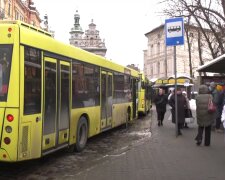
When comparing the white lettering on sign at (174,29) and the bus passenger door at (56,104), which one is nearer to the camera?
the bus passenger door at (56,104)

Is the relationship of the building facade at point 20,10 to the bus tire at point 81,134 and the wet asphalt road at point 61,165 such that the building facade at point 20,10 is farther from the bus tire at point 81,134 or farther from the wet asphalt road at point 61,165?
the wet asphalt road at point 61,165

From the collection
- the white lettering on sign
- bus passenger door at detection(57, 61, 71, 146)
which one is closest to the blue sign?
the white lettering on sign

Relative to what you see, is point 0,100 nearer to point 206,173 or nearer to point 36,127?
point 36,127

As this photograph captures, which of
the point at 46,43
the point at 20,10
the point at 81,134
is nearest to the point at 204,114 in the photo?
the point at 81,134

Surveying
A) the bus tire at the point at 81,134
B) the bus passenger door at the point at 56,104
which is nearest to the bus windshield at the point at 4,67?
the bus passenger door at the point at 56,104

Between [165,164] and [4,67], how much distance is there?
3997 millimetres

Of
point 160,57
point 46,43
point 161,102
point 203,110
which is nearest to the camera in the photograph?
point 46,43

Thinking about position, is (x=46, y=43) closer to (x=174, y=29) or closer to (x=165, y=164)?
(x=165, y=164)

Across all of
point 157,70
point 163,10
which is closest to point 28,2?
point 157,70

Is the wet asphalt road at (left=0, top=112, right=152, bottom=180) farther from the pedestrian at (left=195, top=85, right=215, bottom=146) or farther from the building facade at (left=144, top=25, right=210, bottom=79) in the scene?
the building facade at (left=144, top=25, right=210, bottom=79)

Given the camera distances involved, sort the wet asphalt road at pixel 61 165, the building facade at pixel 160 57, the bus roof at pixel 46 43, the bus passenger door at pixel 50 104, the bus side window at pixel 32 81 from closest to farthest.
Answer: the bus side window at pixel 32 81, the bus roof at pixel 46 43, the wet asphalt road at pixel 61 165, the bus passenger door at pixel 50 104, the building facade at pixel 160 57

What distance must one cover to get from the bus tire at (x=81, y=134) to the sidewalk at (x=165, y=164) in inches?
53.6

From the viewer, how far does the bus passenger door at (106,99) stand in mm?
14646

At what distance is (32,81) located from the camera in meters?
8.69
